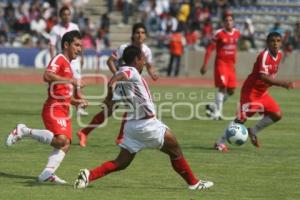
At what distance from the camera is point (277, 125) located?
19.2m

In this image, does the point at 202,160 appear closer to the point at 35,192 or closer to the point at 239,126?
the point at 239,126

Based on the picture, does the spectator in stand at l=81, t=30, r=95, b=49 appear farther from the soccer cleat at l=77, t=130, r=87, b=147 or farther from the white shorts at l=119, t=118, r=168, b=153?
the white shorts at l=119, t=118, r=168, b=153

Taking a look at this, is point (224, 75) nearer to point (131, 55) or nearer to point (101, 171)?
point (131, 55)

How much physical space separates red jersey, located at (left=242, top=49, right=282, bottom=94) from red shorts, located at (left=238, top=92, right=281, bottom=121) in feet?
0.37

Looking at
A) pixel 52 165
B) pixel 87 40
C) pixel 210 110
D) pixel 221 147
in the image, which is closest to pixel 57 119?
pixel 52 165

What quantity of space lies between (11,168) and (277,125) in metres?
8.25

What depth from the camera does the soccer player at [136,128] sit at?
1055cm

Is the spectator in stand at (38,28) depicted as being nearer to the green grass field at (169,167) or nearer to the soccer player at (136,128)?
the green grass field at (169,167)

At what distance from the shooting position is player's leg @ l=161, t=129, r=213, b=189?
10656 mm

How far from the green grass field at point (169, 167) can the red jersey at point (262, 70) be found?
1.06 meters

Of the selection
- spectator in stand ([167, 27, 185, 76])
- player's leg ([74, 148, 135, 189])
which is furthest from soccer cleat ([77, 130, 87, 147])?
spectator in stand ([167, 27, 185, 76])

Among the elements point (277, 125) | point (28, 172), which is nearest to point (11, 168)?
point (28, 172)

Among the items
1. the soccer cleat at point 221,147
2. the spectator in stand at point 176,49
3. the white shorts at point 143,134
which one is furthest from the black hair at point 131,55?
the spectator in stand at point 176,49

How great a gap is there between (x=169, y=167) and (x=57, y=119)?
7.33 feet
